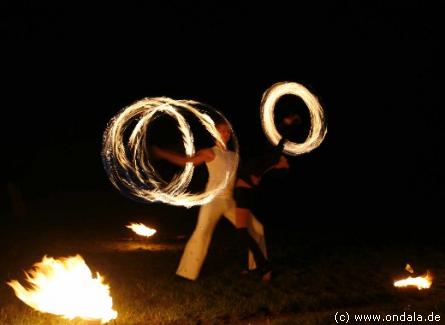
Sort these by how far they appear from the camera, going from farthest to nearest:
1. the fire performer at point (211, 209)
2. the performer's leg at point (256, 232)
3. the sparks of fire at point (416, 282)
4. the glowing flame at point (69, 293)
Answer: the performer's leg at point (256, 232) → the fire performer at point (211, 209) → the sparks of fire at point (416, 282) → the glowing flame at point (69, 293)

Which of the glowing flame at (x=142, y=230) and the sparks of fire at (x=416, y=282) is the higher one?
the glowing flame at (x=142, y=230)

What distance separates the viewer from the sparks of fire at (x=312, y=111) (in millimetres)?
9301

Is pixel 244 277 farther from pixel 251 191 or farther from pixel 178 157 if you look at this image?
pixel 178 157

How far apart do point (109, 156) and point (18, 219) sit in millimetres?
8990

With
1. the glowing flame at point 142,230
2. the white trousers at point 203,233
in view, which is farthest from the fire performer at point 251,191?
the glowing flame at point 142,230

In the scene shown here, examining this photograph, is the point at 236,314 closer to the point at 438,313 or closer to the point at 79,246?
the point at 438,313

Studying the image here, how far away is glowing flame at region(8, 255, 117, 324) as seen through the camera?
5391 mm

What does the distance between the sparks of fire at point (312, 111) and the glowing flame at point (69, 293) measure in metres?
4.33

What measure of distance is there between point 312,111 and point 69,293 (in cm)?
563

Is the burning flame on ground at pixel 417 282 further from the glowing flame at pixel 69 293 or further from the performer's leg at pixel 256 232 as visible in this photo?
the glowing flame at pixel 69 293

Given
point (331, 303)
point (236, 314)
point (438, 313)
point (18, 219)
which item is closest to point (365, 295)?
point (331, 303)

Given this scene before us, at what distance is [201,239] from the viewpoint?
24.9 ft

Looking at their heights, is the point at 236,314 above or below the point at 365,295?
below

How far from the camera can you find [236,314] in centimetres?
621
